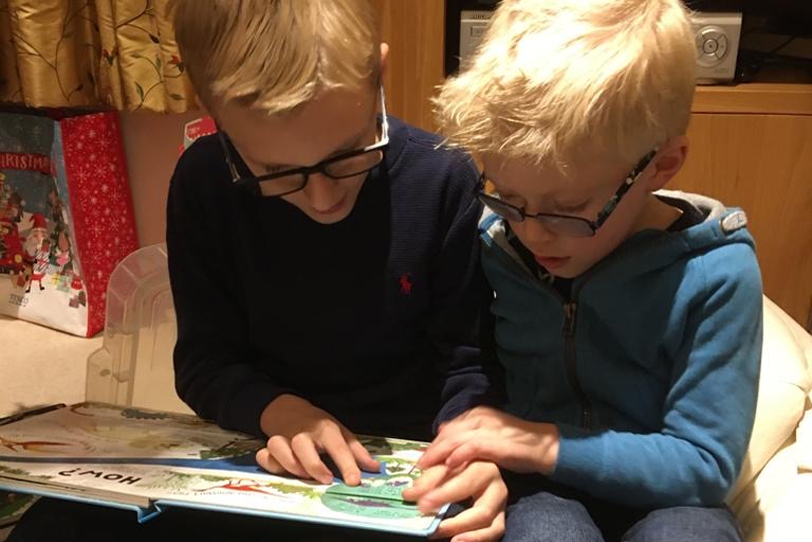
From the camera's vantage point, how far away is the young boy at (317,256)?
769 millimetres

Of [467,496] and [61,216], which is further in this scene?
[61,216]

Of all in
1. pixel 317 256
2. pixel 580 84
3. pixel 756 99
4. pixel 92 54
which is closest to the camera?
pixel 580 84

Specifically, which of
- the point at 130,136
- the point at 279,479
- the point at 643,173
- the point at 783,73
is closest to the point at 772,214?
Result: the point at 783,73

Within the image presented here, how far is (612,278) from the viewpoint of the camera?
0.84 m

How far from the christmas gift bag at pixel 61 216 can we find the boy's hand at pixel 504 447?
1410 millimetres

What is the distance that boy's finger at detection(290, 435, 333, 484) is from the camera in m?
0.80

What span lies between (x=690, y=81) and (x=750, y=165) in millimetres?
940

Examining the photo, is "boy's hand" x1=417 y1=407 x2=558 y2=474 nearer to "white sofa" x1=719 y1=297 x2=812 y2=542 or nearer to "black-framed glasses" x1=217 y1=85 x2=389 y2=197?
"white sofa" x1=719 y1=297 x2=812 y2=542

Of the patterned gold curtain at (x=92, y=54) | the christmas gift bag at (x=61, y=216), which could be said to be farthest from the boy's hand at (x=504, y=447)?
the christmas gift bag at (x=61, y=216)

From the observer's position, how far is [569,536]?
30.5 inches

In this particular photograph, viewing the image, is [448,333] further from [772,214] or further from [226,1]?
[772,214]

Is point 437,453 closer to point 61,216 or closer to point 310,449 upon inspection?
point 310,449

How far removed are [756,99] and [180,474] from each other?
4.15ft

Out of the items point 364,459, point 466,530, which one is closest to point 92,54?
point 364,459
